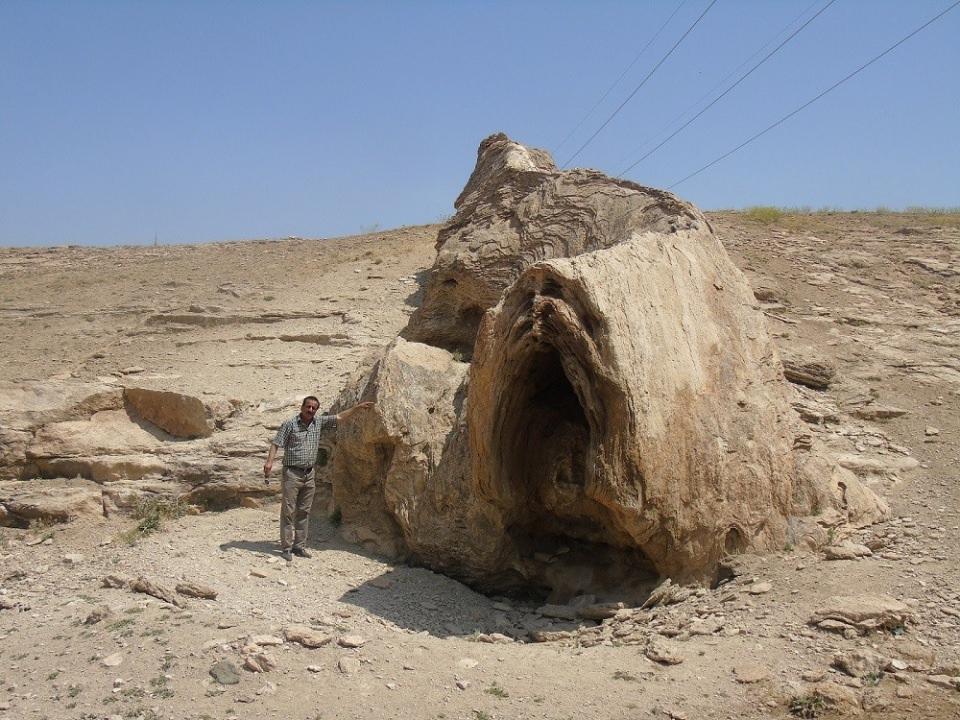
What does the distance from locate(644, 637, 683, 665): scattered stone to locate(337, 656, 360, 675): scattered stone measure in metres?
2.08

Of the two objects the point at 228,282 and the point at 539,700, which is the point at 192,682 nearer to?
the point at 539,700

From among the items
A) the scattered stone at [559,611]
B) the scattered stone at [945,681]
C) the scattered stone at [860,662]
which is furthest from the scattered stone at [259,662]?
the scattered stone at [945,681]

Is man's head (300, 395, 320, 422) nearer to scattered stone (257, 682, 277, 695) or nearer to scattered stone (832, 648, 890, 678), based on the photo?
scattered stone (257, 682, 277, 695)

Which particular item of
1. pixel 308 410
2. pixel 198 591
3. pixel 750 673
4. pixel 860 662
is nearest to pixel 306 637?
pixel 198 591

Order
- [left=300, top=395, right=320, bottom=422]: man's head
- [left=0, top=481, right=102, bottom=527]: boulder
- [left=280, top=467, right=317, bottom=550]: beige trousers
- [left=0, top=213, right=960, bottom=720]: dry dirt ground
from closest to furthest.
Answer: [left=0, top=213, right=960, bottom=720]: dry dirt ground, [left=280, top=467, right=317, bottom=550]: beige trousers, [left=300, top=395, right=320, bottom=422]: man's head, [left=0, top=481, right=102, bottom=527]: boulder

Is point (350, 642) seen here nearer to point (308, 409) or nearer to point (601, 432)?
point (601, 432)

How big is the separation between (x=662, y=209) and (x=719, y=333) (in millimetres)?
2042

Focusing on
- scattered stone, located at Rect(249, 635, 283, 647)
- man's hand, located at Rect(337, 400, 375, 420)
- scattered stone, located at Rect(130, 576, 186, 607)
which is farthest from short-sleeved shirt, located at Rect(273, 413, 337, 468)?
scattered stone, located at Rect(249, 635, 283, 647)

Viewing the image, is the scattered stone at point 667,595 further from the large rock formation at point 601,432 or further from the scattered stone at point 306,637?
the scattered stone at point 306,637

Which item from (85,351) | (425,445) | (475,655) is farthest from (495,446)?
(85,351)

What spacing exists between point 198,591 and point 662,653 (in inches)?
153

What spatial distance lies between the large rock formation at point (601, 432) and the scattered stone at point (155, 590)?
7.55 feet

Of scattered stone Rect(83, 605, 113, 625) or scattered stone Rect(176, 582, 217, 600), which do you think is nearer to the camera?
scattered stone Rect(83, 605, 113, 625)

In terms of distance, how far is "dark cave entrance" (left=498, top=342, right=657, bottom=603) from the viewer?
8.20m
